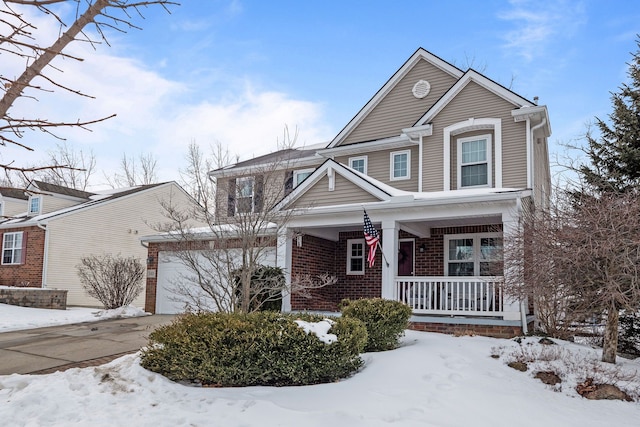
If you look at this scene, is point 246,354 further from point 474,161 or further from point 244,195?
point 474,161

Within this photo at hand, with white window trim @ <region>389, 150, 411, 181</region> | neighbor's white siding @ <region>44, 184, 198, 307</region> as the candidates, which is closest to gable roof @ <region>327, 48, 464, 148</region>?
white window trim @ <region>389, 150, 411, 181</region>

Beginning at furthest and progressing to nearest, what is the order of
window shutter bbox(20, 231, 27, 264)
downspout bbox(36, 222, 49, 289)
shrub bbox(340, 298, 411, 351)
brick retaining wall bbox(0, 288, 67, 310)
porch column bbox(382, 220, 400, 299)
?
window shutter bbox(20, 231, 27, 264) → downspout bbox(36, 222, 49, 289) → brick retaining wall bbox(0, 288, 67, 310) → porch column bbox(382, 220, 400, 299) → shrub bbox(340, 298, 411, 351)

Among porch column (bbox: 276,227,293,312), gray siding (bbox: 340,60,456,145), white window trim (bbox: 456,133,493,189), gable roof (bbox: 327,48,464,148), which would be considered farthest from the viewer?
gray siding (bbox: 340,60,456,145)

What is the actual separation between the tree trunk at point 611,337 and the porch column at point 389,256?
4.60 metres

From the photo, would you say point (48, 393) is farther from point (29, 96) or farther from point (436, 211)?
point (436, 211)

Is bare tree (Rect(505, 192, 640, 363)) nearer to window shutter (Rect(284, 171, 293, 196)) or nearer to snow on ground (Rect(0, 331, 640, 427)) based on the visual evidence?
snow on ground (Rect(0, 331, 640, 427))

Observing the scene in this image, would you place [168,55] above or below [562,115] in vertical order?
below

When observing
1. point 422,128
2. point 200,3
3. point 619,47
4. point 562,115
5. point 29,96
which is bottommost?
point 29,96

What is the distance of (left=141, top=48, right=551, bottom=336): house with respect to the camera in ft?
35.5

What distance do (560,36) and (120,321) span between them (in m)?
14.2

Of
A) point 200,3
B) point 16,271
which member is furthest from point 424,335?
point 16,271

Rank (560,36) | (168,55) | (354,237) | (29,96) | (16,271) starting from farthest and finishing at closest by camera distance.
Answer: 1. (16,271)
2. (354,237)
3. (560,36)
4. (168,55)
5. (29,96)

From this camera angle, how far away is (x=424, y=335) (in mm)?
10008

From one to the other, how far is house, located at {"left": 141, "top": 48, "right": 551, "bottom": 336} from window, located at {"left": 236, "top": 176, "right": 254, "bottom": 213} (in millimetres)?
33
